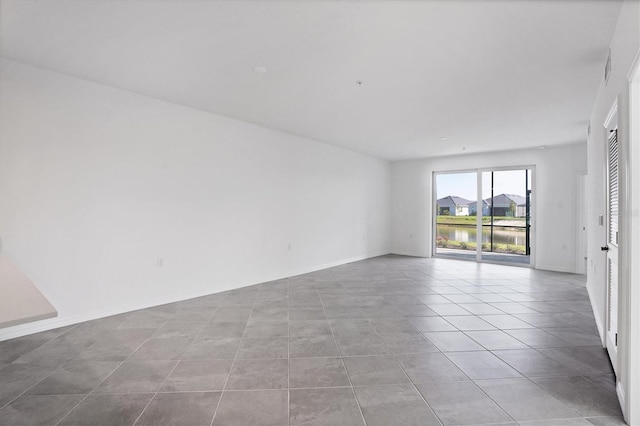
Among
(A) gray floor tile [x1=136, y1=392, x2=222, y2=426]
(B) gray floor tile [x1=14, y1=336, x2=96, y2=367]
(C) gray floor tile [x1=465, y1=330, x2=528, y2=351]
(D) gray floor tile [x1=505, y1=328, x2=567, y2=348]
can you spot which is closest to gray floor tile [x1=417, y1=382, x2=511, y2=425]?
(C) gray floor tile [x1=465, y1=330, x2=528, y2=351]

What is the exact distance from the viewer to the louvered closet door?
2.49m

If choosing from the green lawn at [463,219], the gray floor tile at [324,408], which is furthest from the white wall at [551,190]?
the gray floor tile at [324,408]

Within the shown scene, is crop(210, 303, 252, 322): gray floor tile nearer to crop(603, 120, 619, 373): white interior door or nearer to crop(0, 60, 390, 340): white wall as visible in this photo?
crop(0, 60, 390, 340): white wall

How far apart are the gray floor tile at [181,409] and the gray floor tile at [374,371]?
102cm

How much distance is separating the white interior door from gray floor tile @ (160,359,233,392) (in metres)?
3.12

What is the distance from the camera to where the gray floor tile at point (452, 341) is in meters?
2.86

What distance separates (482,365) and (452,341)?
0.47 meters

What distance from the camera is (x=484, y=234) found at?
7.83 m

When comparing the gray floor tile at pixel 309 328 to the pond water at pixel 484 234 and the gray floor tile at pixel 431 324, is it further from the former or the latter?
the pond water at pixel 484 234

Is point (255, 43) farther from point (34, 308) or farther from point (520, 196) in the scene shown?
point (520, 196)

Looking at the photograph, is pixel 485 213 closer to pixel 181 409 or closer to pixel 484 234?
pixel 484 234

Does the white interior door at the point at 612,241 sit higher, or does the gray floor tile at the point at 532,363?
the white interior door at the point at 612,241

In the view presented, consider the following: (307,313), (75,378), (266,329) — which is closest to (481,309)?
(307,313)

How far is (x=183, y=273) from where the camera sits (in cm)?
439
